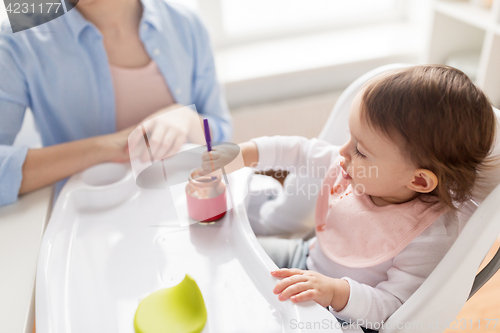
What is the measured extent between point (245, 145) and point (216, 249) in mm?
206

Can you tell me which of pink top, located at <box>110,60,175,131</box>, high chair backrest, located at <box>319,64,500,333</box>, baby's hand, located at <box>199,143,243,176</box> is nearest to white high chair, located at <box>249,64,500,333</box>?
high chair backrest, located at <box>319,64,500,333</box>

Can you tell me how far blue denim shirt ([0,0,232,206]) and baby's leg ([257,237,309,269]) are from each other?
1.06 feet

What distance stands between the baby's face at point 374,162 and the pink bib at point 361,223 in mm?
40

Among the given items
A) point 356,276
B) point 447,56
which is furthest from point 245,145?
point 447,56

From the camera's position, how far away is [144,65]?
88 cm

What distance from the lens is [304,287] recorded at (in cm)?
53

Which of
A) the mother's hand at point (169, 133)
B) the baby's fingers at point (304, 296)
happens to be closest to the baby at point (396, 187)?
the baby's fingers at point (304, 296)

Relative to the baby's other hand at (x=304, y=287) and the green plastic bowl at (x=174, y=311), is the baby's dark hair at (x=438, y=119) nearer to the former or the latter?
the baby's other hand at (x=304, y=287)

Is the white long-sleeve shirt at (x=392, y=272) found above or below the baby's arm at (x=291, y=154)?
below

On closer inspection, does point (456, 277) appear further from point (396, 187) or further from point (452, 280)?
point (396, 187)

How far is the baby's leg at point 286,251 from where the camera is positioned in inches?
29.1

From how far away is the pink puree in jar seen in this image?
25.1 inches

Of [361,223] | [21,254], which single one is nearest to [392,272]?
[361,223]

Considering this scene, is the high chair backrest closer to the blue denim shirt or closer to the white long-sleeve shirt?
the white long-sleeve shirt
